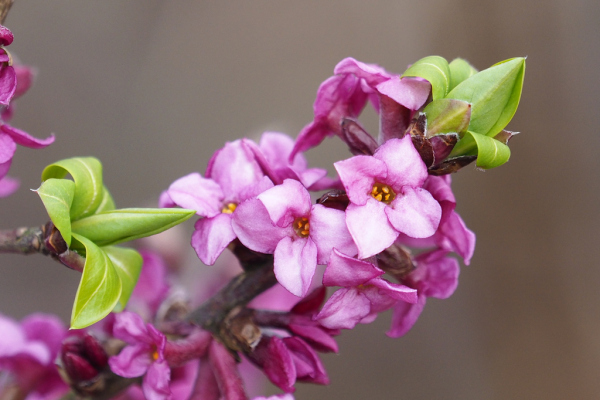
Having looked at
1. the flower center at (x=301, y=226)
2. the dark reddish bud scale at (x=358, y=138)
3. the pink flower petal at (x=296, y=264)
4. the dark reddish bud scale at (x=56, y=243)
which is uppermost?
the dark reddish bud scale at (x=358, y=138)

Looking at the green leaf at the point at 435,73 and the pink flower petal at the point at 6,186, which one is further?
the pink flower petal at the point at 6,186

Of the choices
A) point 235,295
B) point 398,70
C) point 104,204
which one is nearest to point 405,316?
point 235,295

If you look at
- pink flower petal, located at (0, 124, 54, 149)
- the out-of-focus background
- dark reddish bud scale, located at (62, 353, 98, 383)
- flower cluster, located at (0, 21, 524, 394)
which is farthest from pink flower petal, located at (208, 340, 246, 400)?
the out-of-focus background

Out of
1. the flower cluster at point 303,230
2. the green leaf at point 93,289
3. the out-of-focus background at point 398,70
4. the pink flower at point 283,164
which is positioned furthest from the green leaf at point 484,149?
the out-of-focus background at point 398,70

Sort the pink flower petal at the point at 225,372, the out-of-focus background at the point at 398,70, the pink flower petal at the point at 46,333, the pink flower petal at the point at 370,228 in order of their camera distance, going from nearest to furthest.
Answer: the pink flower petal at the point at 370,228 → the pink flower petal at the point at 225,372 → the pink flower petal at the point at 46,333 → the out-of-focus background at the point at 398,70

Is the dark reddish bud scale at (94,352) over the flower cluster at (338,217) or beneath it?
beneath

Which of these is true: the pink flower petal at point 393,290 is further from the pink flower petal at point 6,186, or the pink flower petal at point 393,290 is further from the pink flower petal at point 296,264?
the pink flower petal at point 6,186

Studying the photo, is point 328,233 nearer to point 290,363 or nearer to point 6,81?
point 290,363

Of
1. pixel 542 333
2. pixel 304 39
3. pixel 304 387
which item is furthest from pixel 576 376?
pixel 304 39
